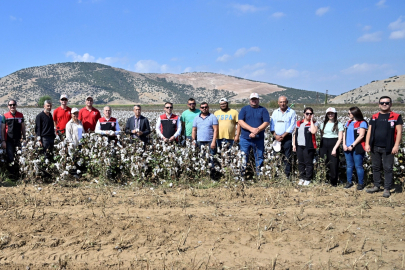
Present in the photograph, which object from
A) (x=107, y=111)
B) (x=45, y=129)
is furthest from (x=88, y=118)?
(x=45, y=129)

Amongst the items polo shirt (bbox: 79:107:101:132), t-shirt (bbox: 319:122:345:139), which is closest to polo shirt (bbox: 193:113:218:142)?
t-shirt (bbox: 319:122:345:139)

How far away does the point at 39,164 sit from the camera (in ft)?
24.3

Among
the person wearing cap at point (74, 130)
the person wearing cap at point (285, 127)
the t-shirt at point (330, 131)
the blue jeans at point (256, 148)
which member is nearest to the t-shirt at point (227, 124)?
the blue jeans at point (256, 148)

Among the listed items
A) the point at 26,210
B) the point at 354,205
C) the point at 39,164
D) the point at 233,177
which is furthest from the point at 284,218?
the point at 39,164

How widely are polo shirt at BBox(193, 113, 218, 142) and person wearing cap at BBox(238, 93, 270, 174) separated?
2.15 ft

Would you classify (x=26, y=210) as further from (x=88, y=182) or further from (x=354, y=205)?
(x=354, y=205)

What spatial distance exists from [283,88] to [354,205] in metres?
145

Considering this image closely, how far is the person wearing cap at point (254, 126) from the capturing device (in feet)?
23.1

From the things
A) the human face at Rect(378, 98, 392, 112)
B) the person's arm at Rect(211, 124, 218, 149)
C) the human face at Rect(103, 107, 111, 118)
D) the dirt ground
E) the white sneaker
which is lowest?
the dirt ground

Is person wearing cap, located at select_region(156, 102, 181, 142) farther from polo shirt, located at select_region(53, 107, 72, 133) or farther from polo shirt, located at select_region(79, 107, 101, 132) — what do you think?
polo shirt, located at select_region(53, 107, 72, 133)

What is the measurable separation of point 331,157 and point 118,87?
139 metres

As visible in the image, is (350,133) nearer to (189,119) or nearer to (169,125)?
(189,119)

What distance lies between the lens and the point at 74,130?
7559 millimetres

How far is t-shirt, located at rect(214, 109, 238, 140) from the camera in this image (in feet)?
24.3
